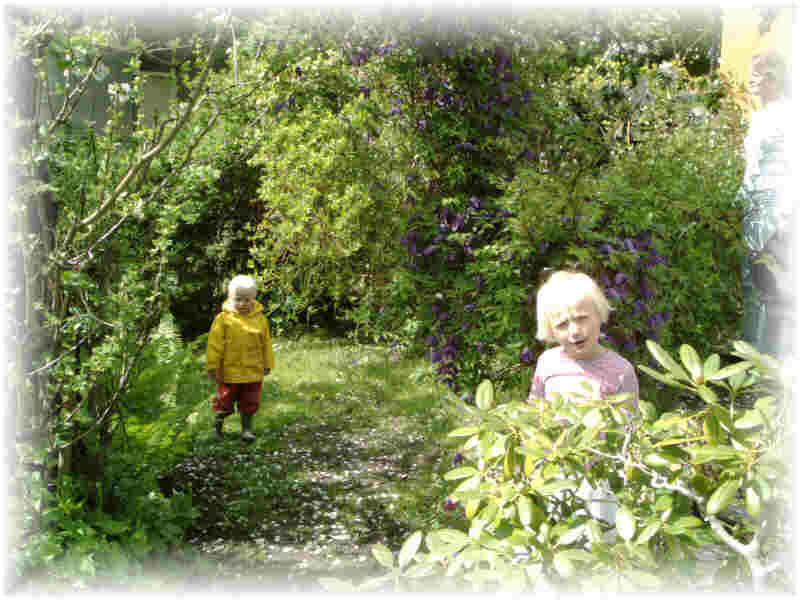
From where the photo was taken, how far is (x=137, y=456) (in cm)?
324

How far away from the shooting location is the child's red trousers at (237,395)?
5488 mm

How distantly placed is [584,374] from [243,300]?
133 inches

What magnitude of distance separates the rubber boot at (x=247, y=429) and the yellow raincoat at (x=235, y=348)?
278 millimetres

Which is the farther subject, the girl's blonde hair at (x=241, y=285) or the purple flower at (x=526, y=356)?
the girl's blonde hair at (x=241, y=285)

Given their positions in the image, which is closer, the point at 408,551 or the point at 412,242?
the point at 408,551

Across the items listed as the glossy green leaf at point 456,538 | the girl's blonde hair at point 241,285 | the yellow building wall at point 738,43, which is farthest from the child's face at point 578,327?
the yellow building wall at point 738,43

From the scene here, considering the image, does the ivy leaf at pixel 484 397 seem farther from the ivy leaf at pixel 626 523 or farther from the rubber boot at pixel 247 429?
the rubber boot at pixel 247 429

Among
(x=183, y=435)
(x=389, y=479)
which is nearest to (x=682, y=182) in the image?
(x=389, y=479)

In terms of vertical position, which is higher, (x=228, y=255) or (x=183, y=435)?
(x=228, y=255)

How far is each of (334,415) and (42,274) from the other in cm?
368

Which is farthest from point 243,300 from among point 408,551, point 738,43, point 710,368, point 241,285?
point 738,43

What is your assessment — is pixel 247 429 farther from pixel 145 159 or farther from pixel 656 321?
pixel 145 159

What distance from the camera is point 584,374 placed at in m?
2.75

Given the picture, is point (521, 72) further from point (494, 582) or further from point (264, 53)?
point (494, 582)
